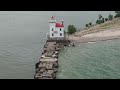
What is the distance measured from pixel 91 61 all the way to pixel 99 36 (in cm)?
1371

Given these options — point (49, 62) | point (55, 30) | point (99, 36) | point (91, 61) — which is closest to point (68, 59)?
point (91, 61)

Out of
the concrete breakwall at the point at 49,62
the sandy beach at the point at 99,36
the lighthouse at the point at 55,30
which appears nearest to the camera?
the concrete breakwall at the point at 49,62

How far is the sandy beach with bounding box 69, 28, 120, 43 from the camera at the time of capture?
42125 mm

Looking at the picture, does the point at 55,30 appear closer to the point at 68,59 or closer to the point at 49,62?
the point at 68,59

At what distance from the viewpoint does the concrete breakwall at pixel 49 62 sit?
24.3 metres

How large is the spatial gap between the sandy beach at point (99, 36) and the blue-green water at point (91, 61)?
4.95 feet

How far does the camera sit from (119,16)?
5238 centimetres

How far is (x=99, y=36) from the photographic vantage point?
43.8m

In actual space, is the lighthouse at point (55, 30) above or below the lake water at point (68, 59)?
above

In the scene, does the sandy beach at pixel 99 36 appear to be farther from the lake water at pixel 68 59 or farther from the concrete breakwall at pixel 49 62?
the concrete breakwall at pixel 49 62

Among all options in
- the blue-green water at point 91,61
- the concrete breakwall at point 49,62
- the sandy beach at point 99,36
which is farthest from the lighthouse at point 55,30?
the sandy beach at point 99,36
